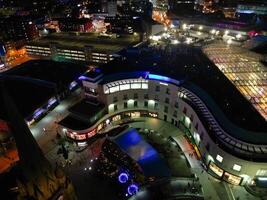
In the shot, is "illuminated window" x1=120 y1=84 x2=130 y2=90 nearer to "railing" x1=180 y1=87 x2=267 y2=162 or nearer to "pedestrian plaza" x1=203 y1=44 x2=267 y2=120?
"railing" x1=180 y1=87 x2=267 y2=162

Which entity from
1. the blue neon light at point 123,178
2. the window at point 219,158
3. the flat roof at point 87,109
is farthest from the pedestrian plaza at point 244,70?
the flat roof at point 87,109

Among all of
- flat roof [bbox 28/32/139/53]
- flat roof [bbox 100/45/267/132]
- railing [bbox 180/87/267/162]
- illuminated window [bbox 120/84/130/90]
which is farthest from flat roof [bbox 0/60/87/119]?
railing [bbox 180/87/267/162]

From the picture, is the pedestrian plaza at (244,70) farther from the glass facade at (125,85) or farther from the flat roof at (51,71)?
the flat roof at (51,71)

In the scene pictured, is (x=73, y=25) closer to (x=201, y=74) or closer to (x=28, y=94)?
(x=28, y=94)

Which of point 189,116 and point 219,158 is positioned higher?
point 189,116

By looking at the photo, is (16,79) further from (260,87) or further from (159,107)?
(260,87)

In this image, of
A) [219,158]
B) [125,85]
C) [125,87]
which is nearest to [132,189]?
[219,158]

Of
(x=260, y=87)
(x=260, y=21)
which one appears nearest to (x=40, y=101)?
(x=260, y=87)
